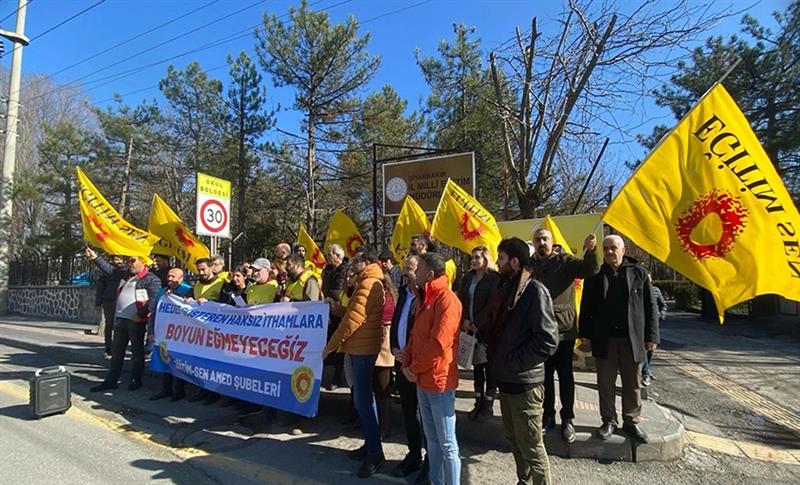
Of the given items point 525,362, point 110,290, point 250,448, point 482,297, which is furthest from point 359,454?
point 110,290

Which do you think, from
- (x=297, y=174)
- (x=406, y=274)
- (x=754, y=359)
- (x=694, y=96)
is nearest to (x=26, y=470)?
(x=406, y=274)

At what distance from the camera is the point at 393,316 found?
13.8ft

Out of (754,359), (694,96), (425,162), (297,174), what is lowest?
(754,359)

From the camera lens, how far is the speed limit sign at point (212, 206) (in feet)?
30.1

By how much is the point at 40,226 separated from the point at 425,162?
2754 centimetres

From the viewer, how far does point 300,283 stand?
592 cm

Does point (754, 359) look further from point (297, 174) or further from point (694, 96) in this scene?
point (297, 174)

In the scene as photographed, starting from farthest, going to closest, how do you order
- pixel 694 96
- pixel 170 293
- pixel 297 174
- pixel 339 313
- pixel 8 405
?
pixel 297 174, pixel 694 96, pixel 170 293, pixel 8 405, pixel 339 313

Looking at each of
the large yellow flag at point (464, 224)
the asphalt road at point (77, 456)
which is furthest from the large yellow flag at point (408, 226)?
the asphalt road at point (77, 456)

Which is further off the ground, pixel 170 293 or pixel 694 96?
pixel 694 96

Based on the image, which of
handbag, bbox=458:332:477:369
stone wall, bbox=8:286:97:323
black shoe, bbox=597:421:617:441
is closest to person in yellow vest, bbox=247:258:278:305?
handbag, bbox=458:332:477:369

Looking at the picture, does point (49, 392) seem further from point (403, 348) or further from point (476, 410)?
point (476, 410)

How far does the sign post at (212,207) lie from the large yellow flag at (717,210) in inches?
296

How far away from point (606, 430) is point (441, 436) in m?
1.83
